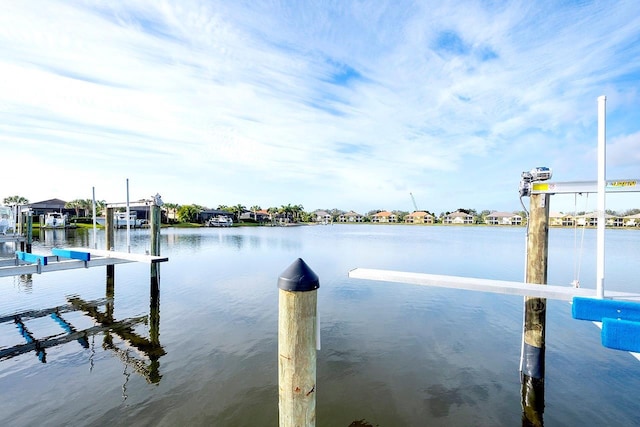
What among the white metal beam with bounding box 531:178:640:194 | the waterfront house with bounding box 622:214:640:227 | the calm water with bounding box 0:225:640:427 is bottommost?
the calm water with bounding box 0:225:640:427

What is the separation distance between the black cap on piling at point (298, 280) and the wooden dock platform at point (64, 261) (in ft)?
30.9

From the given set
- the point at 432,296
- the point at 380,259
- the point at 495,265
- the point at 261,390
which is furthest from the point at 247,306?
the point at 495,265

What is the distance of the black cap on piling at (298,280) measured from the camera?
305 centimetres

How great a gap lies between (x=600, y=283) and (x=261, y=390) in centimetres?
623

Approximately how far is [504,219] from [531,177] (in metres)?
160

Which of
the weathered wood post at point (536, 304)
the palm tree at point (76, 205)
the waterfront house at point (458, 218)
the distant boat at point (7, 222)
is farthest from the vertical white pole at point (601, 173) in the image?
the waterfront house at point (458, 218)

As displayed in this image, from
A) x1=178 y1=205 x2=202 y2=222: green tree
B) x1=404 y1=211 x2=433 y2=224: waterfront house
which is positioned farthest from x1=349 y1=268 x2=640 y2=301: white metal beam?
x1=404 y1=211 x2=433 y2=224: waterfront house

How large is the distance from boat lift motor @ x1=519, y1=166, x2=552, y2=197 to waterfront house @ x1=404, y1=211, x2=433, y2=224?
164674 mm

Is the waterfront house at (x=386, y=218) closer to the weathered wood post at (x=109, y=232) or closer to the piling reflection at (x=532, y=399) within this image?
the weathered wood post at (x=109, y=232)

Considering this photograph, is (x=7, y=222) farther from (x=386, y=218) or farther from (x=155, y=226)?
(x=386, y=218)

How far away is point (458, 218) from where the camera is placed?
154m

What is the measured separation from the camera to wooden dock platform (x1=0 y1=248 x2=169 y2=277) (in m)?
10.1

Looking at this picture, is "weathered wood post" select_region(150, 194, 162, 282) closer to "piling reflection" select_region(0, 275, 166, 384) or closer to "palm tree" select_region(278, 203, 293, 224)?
"piling reflection" select_region(0, 275, 166, 384)

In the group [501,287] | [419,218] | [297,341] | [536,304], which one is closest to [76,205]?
[297,341]
